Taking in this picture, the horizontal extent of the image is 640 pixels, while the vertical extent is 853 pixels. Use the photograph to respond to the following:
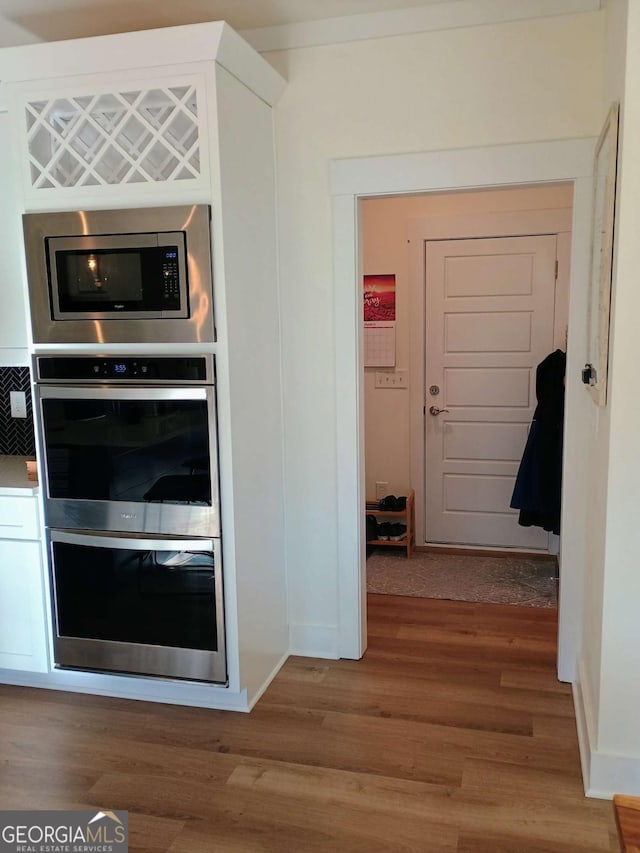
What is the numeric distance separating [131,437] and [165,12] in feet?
5.43

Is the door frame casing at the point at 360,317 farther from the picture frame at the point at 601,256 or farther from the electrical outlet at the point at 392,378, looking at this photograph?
the electrical outlet at the point at 392,378

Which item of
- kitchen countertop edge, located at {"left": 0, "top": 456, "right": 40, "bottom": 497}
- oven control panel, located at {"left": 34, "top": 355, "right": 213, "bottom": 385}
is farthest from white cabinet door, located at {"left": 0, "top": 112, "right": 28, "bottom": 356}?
kitchen countertop edge, located at {"left": 0, "top": 456, "right": 40, "bottom": 497}

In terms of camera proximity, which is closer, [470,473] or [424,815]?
[424,815]

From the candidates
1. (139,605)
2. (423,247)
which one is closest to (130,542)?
(139,605)

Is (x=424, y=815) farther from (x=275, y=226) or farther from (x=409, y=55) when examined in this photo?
(x=409, y=55)

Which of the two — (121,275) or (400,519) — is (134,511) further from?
(400,519)

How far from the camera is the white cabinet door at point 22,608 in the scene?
9.47 feet

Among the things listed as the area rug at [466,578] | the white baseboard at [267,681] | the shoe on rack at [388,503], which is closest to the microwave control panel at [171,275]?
the white baseboard at [267,681]

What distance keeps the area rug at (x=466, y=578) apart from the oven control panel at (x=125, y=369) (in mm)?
1954

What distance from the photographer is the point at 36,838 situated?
7.06 feet

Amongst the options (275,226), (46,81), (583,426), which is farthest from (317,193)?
(583,426)

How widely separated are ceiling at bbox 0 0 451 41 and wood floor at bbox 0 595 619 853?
2.68 meters

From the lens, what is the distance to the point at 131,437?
8.73ft

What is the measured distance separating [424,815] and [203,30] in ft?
8.50
